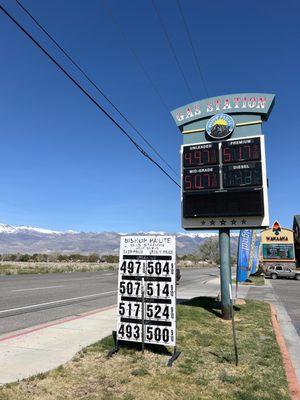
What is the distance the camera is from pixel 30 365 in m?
6.25

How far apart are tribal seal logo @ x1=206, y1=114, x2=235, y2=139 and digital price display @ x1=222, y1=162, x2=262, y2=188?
1160 millimetres

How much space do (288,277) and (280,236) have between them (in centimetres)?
1456

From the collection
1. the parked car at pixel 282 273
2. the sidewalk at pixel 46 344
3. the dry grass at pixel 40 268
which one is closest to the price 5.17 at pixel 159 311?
the sidewalk at pixel 46 344

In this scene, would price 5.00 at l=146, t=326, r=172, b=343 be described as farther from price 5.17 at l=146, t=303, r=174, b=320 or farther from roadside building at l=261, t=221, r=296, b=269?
roadside building at l=261, t=221, r=296, b=269

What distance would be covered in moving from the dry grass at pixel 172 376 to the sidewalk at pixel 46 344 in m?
0.34

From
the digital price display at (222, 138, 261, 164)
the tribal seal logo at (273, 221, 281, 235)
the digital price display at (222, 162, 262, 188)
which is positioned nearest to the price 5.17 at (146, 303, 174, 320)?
the digital price display at (222, 162, 262, 188)

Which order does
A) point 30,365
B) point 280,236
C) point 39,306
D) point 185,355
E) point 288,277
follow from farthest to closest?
point 280,236 < point 288,277 < point 39,306 < point 185,355 < point 30,365

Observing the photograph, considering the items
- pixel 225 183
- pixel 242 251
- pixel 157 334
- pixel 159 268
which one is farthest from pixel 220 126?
pixel 157 334

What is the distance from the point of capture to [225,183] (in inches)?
474

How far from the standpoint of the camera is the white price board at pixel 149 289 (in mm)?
7082

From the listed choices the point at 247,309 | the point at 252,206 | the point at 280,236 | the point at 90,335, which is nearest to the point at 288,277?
the point at 280,236

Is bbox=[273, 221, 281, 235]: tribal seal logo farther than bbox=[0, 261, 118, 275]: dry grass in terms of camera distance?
Yes

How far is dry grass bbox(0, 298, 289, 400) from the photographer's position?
16.8 ft

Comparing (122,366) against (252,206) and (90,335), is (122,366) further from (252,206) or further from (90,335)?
(252,206)
